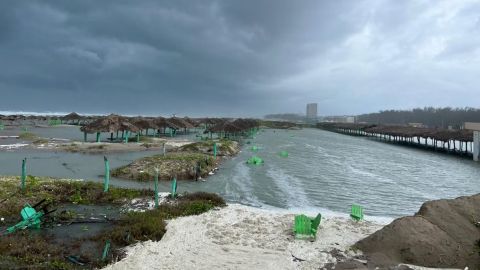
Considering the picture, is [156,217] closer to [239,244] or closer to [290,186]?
[239,244]

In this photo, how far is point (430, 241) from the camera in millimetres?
11688

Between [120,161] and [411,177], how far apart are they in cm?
2580

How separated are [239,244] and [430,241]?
610 cm

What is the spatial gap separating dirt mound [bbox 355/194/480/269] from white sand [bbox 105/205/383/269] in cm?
112

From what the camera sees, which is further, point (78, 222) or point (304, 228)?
point (78, 222)

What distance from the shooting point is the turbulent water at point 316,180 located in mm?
21609

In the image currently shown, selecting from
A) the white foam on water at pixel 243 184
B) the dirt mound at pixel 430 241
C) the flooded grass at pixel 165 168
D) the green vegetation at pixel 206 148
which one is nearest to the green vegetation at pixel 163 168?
the flooded grass at pixel 165 168

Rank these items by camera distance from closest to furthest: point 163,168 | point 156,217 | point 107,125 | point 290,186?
point 156,217
point 290,186
point 163,168
point 107,125

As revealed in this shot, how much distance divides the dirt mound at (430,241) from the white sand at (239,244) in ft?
3.68

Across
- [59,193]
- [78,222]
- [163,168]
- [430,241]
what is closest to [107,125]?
[163,168]

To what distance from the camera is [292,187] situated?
25.6 meters

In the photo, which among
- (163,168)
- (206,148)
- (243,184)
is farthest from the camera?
(206,148)

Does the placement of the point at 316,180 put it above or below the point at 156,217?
below

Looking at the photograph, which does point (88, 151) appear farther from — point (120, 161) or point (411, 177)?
point (411, 177)
